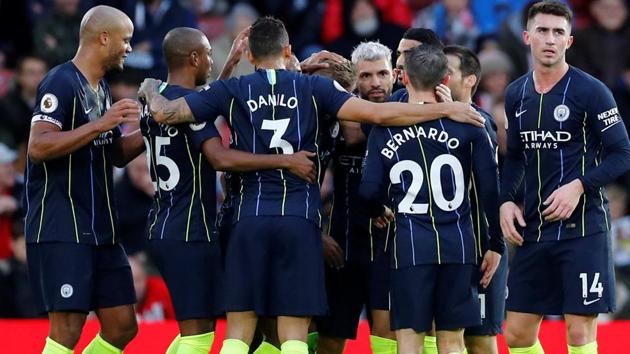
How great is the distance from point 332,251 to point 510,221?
109 cm

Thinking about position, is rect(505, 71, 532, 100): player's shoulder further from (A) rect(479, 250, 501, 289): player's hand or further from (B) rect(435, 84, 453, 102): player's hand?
(A) rect(479, 250, 501, 289): player's hand

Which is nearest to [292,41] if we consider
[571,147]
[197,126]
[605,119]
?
[197,126]

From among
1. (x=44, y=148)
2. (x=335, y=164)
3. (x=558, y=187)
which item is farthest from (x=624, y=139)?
(x=44, y=148)

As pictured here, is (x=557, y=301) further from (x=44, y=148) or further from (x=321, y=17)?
(x=321, y=17)

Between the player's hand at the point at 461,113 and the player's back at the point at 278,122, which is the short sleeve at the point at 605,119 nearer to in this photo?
the player's hand at the point at 461,113

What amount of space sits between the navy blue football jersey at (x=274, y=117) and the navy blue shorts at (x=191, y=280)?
0.43 meters

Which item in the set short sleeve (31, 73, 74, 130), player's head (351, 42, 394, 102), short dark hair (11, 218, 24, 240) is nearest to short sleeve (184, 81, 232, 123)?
short sleeve (31, 73, 74, 130)

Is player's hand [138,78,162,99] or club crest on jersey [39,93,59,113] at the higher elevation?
player's hand [138,78,162,99]

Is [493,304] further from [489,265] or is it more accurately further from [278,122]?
[278,122]

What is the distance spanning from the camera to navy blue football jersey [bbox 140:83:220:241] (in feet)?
26.3

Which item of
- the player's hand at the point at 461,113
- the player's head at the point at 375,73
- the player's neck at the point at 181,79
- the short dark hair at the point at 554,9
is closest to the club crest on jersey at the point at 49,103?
the player's neck at the point at 181,79

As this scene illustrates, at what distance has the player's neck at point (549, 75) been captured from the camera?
8102 millimetres

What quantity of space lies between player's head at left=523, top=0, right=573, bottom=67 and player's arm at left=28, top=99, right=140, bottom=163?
2.38m

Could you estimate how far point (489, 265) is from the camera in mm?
7969
